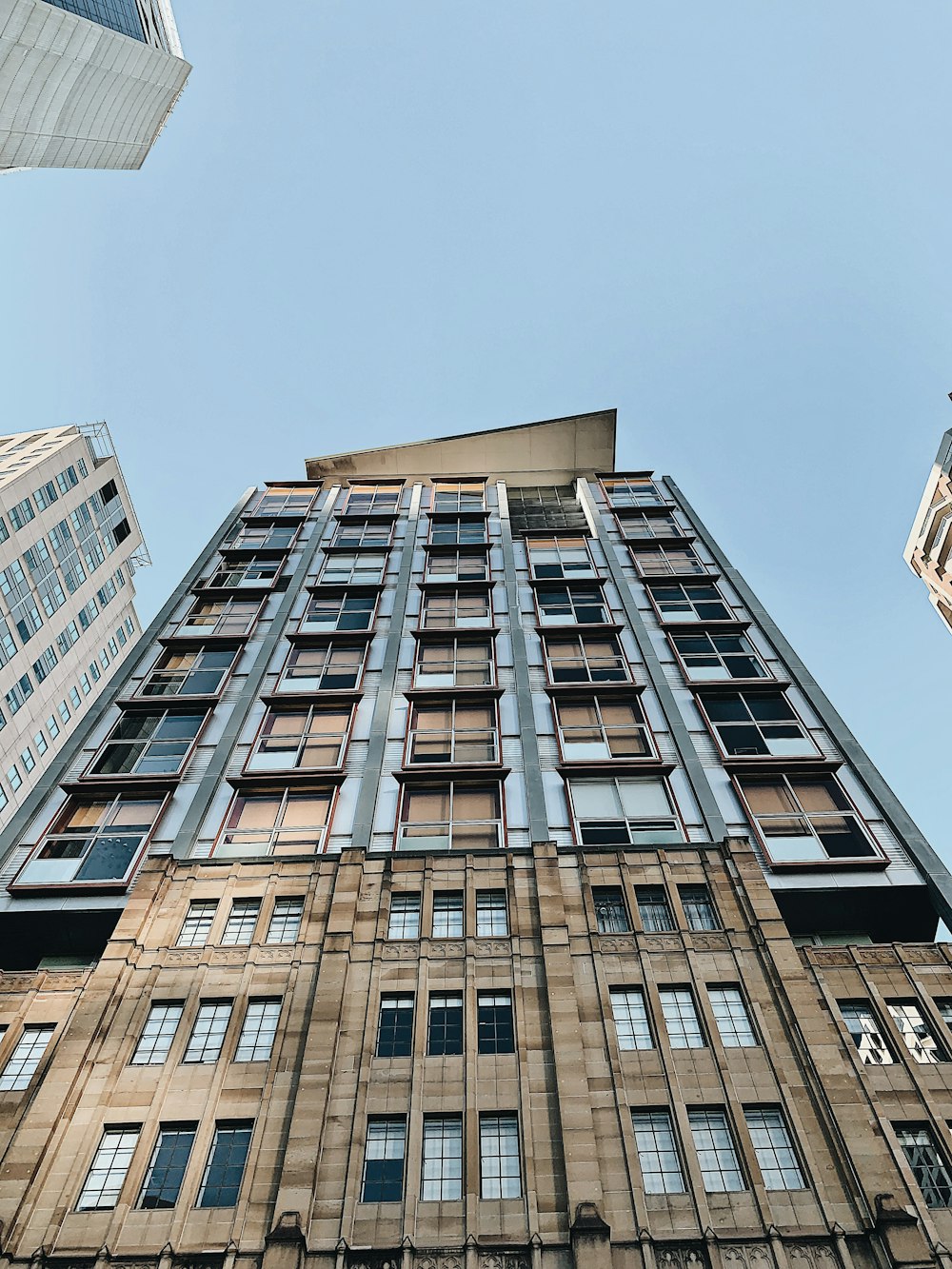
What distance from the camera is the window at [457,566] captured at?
2004 inches

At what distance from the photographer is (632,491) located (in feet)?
209

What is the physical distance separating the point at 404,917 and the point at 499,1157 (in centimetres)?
821

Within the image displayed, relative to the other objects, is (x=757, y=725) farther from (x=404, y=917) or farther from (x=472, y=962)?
A: (x=404, y=917)

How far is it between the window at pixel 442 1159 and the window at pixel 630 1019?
507 centimetres

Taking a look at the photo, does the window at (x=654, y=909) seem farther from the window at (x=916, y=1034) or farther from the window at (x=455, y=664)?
the window at (x=455, y=664)

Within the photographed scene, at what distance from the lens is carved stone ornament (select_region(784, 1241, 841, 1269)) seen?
61.0 ft

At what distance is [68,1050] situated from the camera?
75.7 feet

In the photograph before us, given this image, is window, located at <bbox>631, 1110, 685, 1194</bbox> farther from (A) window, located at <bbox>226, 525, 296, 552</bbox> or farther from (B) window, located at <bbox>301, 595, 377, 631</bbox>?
(A) window, located at <bbox>226, 525, 296, 552</bbox>

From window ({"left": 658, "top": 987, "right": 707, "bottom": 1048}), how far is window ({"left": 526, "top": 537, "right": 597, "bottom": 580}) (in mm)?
28558

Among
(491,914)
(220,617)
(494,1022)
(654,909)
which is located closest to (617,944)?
(654,909)

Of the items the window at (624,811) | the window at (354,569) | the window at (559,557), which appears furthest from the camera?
the window at (559,557)

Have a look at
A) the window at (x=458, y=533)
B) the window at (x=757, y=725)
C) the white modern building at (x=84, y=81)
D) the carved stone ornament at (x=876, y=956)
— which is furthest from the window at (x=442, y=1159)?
the white modern building at (x=84, y=81)

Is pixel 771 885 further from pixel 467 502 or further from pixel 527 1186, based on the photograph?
pixel 467 502

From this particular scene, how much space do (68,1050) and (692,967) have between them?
1769cm
